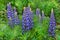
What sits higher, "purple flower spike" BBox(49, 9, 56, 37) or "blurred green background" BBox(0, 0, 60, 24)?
"blurred green background" BBox(0, 0, 60, 24)

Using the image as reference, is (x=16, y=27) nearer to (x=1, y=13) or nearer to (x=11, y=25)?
(x=11, y=25)

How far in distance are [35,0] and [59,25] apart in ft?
3.21

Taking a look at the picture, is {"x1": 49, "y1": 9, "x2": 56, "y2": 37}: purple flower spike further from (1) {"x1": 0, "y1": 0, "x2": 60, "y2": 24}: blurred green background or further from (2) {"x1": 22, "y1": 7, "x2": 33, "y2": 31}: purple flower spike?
(1) {"x1": 0, "y1": 0, "x2": 60, "y2": 24}: blurred green background

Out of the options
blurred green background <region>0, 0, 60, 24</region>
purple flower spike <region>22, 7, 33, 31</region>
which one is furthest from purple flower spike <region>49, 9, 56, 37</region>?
blurred green background <region>0, 0, 60, 24</region>

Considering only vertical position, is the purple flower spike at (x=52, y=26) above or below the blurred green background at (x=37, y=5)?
below

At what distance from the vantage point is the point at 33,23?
4.86m

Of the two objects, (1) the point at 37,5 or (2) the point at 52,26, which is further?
(1) the point at 37,5

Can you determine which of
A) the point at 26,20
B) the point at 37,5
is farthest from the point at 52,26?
the point at 37,5

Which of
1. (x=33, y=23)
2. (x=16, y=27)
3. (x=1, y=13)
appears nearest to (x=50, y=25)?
(x=33, y=23)

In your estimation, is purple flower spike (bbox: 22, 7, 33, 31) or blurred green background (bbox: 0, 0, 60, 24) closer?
purple flower spike (bbox: 22, 7, 33, 31)

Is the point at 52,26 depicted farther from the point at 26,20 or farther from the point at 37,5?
the point at 37,5

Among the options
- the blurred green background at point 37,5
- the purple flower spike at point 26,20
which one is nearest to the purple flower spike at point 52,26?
the purple flower spike at point 26,20

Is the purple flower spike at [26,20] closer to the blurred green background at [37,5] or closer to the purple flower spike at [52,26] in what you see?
the purple flower spike at [52,26]

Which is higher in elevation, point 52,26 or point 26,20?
point 26,20
